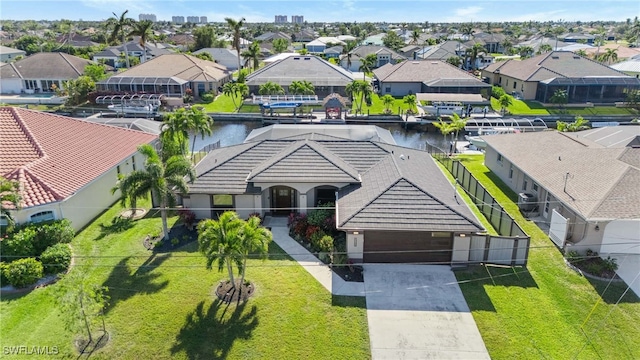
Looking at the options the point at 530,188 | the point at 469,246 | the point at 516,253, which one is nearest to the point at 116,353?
the point at 469,246

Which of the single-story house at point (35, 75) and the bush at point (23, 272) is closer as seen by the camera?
the bush at point (23, 272)

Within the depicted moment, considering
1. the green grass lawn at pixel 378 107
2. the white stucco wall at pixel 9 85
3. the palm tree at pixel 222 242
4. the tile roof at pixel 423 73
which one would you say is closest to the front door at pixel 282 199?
the palm tree at pixel 222 242

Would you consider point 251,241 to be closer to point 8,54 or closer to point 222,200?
point 222,200

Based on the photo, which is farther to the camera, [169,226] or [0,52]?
[0,52]

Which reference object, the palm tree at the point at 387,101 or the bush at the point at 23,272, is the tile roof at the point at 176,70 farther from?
the bush at the point at 23,272

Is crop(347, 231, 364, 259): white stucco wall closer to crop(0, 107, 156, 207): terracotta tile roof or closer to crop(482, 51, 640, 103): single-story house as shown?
crop(0, 107, 156, 207): terracotta tile roof

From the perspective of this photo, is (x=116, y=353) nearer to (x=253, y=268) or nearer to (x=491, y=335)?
(x=253, y=268)

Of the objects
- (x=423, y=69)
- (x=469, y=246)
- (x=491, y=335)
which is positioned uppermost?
(x=423, y=69)
